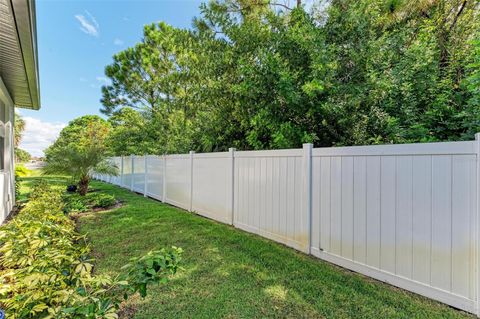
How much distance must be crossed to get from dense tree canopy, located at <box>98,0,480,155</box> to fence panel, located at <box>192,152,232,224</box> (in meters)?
0.72

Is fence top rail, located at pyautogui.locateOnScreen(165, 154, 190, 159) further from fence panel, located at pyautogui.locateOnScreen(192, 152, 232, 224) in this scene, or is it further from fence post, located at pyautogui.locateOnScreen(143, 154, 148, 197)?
fence post, located at pyautogui.locateOnScreen(143, 154, 148, 197)

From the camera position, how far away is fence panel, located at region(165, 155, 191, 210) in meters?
7.18

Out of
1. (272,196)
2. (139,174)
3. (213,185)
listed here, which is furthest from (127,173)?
(272,196)

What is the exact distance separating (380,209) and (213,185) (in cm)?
379

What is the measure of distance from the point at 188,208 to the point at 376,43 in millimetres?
5594

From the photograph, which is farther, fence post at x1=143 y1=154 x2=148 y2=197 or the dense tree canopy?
fence post at x1=143 y1=154 x2=148 y2=197

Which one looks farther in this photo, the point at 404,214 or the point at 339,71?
the point at 339,71

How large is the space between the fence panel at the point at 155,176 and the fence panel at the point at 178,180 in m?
0.51

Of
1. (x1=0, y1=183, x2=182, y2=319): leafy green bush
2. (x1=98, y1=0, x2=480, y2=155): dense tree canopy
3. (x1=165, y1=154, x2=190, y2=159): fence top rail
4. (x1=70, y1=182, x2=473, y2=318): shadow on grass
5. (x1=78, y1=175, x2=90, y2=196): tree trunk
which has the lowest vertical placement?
(x1=70, y1=182, x2=473, y2=318): shadow on grass

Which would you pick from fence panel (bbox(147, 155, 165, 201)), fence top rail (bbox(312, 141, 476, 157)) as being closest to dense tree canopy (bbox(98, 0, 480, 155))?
fence top rail (bbox(312, 141, 476, 157))

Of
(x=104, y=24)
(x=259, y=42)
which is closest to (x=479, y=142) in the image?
(x=259, y=42)

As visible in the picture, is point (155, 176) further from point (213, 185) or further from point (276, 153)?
point (276, 153)

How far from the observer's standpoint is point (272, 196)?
4.46 m

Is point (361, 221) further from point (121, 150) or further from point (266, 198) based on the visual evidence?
point (121, 150)
